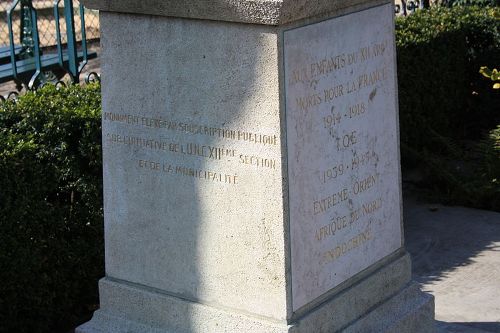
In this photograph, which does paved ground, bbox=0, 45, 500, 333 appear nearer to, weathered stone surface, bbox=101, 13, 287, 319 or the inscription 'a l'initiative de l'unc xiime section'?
weathered stone surface, bbox=101, 13, 287, 319

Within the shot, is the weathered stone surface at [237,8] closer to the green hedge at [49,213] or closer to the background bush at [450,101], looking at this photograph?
the green hedge at [49,213]

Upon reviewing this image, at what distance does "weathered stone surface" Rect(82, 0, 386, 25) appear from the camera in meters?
3.97

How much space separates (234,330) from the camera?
4410 mm

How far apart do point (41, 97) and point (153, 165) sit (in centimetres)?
168

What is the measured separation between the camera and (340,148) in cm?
445

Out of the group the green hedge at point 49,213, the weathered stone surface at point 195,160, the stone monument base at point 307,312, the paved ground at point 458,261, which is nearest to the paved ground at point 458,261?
the paved ground at point 458,261

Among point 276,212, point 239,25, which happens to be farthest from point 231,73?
point 276,212

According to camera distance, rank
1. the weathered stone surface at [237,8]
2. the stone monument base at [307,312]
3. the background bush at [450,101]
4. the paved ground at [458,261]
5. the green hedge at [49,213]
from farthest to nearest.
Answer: the background bush at [450,101], the paved ground at [458,261], the green hedge at [49,213], the stone monument base at [307,312], the weathered stone surface at [237,8]

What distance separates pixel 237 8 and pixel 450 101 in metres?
5.23

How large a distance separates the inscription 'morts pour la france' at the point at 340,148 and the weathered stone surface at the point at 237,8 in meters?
0.07

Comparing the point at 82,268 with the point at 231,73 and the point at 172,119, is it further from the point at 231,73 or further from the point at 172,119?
the point at 231,73

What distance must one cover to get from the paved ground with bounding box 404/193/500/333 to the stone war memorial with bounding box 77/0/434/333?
3.27 ft

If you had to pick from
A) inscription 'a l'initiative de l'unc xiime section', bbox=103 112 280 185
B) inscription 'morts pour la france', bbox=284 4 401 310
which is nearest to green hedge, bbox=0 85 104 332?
inscription 'a l'initiative de l'unc xiime section', bbox=103 112 280 185

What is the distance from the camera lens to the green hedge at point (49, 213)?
17.4ft
